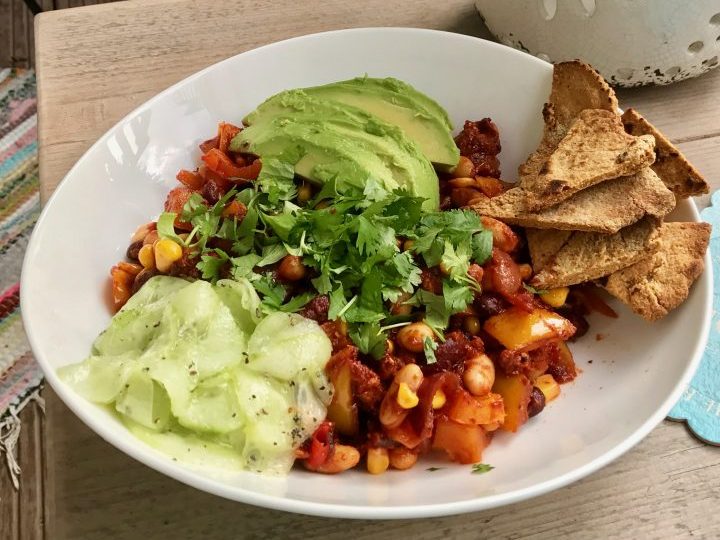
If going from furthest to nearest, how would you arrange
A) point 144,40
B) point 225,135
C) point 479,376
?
point 144,40 → point 225,135 → point 479,376

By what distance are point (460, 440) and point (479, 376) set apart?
193 millimetres

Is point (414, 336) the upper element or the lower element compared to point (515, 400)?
upper

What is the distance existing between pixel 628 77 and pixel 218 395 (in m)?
2.24

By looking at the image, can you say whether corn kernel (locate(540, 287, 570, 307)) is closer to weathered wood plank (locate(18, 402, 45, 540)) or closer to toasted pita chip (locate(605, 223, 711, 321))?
toasted pita chip (locate(605, 223, 711, 321))

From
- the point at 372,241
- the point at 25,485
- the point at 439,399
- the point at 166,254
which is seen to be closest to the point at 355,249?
the point at 372,241

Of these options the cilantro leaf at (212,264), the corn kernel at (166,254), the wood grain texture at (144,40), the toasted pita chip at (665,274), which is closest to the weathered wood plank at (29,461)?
the corn kernel at (166,254)

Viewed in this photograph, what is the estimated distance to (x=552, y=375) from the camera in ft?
7.30

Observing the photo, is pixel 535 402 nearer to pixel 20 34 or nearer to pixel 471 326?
pixel 471 326

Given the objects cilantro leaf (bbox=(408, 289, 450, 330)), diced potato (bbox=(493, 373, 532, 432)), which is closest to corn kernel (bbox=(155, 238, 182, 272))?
cilantro leaf (bbox=(408, 289, 450, 330))

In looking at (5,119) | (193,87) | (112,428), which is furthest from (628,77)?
(5,119)

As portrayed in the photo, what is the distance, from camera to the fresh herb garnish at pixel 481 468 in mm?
1949

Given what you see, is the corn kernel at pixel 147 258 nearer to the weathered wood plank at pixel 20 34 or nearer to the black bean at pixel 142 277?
the black bean at pixel 142 277

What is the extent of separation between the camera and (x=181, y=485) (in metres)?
2.12

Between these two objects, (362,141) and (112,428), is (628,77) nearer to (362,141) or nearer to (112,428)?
(362,141)
